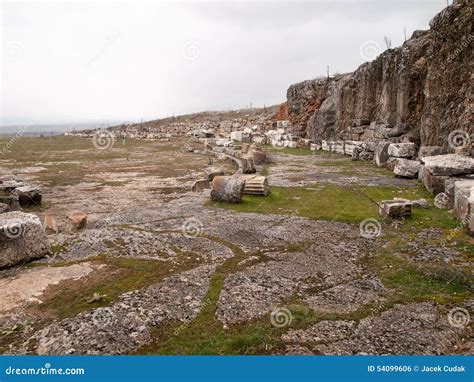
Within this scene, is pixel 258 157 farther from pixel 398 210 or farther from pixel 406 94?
pixel 398 210

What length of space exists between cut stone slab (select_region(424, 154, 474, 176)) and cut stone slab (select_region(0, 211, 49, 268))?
44.1 ft

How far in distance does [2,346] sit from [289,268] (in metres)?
5.54

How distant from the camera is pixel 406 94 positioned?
A: 86.2 ft

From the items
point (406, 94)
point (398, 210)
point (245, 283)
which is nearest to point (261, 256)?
point (245, 283)

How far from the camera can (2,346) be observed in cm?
578

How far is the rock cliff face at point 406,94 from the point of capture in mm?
17938

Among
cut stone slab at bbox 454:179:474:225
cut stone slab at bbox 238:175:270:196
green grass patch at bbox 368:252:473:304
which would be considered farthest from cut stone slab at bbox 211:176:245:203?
cut stone slab at bbox 454:179:474:225

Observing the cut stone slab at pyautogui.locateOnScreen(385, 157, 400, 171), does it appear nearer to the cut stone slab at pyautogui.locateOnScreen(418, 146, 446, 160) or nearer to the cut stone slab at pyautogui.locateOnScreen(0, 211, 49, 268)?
the cut stone slab at pyautogui.locateOnScreen(418, 146, 446, 160)

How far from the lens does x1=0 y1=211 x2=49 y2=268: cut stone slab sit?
8.43 meters

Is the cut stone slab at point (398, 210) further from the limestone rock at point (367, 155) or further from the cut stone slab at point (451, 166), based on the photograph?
the limestone rock at point (367, 155)

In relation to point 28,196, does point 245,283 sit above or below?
below

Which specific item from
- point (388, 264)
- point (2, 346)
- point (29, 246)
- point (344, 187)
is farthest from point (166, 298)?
point (344, 187)

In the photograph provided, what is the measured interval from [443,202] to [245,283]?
8680 millimetres

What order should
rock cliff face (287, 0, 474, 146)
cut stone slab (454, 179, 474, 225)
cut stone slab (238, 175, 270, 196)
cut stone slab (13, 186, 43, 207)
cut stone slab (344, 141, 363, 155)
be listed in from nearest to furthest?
1. cut stone slab (454, 179, 474, 225)
2. cut stone slab (13, 186, 43, 207)
3. cut stone slab (238, 175, 270, 196)
4. rock cliff face (287, 0, 474, 146)
5. cut stone slab (344, 141, 363, 155)
